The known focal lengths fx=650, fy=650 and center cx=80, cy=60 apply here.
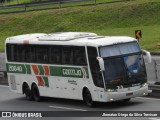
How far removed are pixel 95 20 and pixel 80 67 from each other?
125ft

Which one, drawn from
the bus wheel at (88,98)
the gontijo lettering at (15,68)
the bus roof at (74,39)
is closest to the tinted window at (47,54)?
the bus roof at (74,39)

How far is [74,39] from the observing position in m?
25.5

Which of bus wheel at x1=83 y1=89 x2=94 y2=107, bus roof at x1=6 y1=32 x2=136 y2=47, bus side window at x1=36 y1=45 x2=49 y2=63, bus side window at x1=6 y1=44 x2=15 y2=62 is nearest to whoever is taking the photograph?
bus roof at x1=6 y1=32 x2=136 y2=47

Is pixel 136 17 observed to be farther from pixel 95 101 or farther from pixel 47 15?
pixel 95 101

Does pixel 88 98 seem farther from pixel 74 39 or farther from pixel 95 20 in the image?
pixel 95 20

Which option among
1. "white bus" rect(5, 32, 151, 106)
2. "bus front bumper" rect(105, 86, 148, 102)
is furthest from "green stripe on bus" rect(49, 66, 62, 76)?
"bus front bumper" rect(105, 86, 148, 102)

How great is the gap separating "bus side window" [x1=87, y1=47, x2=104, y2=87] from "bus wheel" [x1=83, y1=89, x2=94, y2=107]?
2.44 ft

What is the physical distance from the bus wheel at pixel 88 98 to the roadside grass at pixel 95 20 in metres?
26.2

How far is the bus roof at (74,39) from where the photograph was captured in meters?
23.8

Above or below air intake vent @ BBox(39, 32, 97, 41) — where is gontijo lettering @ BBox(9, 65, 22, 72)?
below

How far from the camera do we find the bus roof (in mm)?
23819

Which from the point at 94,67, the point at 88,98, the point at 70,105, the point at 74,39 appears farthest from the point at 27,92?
the point at 94,67

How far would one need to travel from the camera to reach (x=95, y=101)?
78.7 ft

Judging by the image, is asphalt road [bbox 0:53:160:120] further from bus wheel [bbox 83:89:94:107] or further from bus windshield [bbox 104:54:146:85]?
bus windshield [bbox 104:54:146:85]
